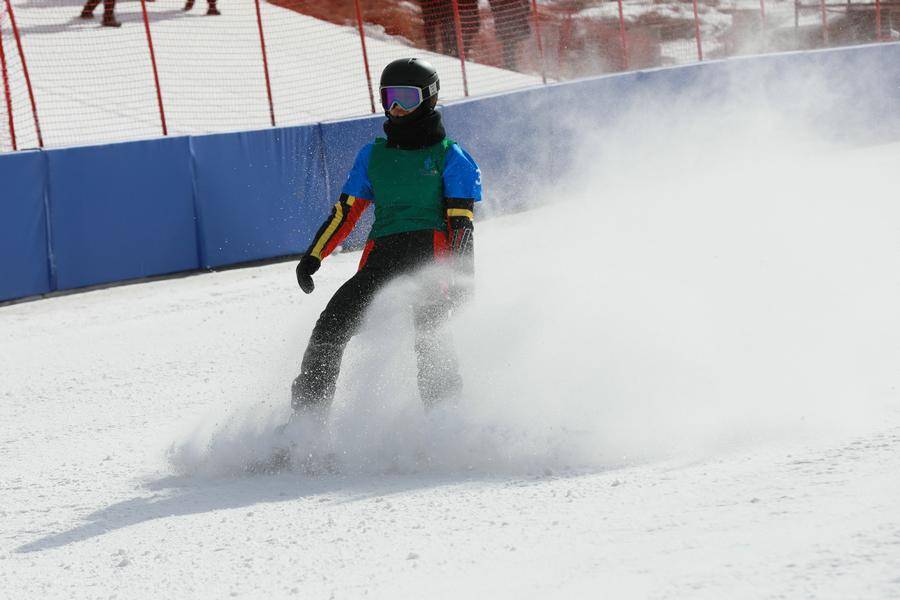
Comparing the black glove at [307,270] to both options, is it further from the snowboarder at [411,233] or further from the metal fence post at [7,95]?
the metal fence post at [7,95]

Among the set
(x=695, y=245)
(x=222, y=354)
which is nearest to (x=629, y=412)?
(x=222, y=354)

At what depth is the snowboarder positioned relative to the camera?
5.33 m

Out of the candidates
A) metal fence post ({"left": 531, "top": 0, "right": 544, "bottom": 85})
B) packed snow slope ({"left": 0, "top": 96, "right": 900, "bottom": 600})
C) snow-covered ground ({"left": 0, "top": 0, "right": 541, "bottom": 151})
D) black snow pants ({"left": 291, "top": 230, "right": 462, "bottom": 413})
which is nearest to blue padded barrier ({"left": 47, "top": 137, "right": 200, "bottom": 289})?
packed snow slope ({"left": 0, "top": 96, "right": 900, "bottom": 600})

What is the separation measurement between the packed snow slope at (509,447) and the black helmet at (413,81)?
0.81 metres

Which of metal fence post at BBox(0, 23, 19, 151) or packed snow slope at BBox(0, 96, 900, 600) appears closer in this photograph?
packed snow slope at BBox(0, 96, 900, 600)

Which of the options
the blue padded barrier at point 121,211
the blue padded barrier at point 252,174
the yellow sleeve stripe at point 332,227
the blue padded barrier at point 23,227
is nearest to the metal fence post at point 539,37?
the blue padded barrier at point 252,174

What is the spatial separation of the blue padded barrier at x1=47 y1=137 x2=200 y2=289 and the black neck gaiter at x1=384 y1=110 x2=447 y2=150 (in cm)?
640

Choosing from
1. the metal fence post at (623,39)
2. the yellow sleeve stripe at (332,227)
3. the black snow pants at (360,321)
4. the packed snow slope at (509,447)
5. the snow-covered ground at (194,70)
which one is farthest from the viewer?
the metal fence post at (623,39)

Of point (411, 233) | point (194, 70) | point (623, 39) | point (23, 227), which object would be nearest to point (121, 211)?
point (23, 227)

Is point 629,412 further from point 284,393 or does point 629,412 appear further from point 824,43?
point 824,43

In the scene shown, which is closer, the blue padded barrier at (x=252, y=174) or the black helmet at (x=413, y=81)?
the black helmet at (x=413, y=81)

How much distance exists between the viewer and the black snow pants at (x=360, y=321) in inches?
210

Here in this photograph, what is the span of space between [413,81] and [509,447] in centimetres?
168

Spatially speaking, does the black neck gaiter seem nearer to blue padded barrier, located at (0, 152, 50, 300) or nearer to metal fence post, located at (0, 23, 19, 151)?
blue padded barrier, located at (0, 152, 50, 300)
